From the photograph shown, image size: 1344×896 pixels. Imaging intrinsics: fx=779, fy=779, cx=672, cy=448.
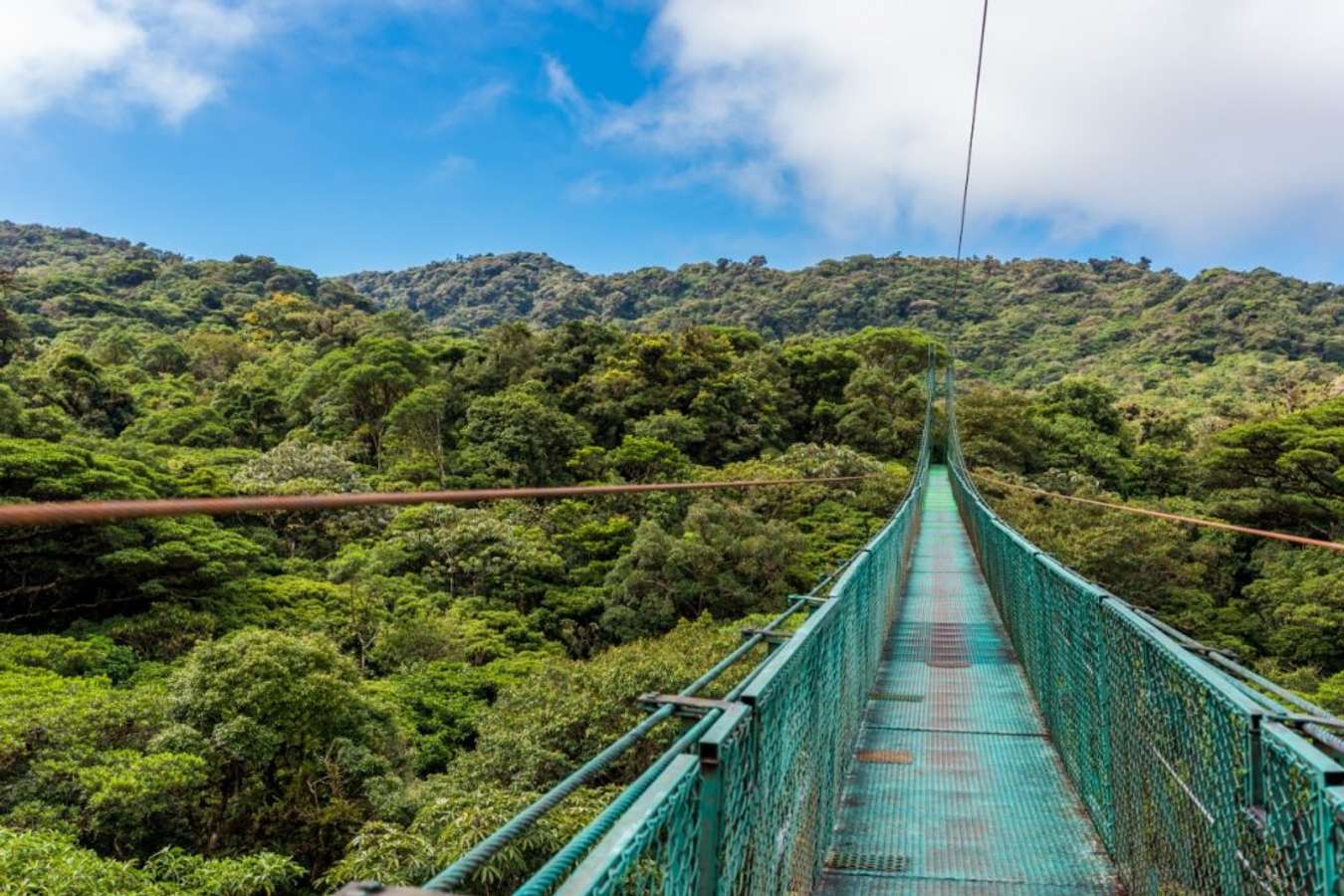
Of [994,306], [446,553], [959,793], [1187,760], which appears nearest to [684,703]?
[1187,760]

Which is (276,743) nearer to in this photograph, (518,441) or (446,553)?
(446,553)

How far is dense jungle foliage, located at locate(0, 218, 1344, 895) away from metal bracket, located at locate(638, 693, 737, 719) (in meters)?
4.30

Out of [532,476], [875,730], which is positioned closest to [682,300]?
[532,476]

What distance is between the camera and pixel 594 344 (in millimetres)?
26953

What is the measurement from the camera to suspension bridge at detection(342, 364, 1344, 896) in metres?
1.07

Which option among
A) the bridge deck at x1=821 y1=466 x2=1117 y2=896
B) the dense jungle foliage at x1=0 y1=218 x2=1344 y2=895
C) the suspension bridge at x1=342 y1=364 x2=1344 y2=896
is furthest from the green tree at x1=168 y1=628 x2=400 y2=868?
the suspension bridge at x1=342 y1=364 x2=1344 y2=896

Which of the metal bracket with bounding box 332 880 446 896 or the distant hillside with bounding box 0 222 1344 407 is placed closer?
the metal bracket with bounding box 332 880 446 896

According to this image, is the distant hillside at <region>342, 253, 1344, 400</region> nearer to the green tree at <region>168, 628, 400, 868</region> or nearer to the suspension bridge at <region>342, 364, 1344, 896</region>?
the green tree at <region>168, 628, 400, 868</region>

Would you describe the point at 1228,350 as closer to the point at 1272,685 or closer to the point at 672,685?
the point at 672,685

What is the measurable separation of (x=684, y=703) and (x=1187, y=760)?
1.19m

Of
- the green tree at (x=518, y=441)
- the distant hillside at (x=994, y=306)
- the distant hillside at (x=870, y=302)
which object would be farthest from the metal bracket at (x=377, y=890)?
the distant hillside at (x=994, y=306)

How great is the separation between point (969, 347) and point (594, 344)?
118ft

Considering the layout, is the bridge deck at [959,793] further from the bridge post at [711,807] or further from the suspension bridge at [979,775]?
the bridge post at [711,807]

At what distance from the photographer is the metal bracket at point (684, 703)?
1208 millimetres
